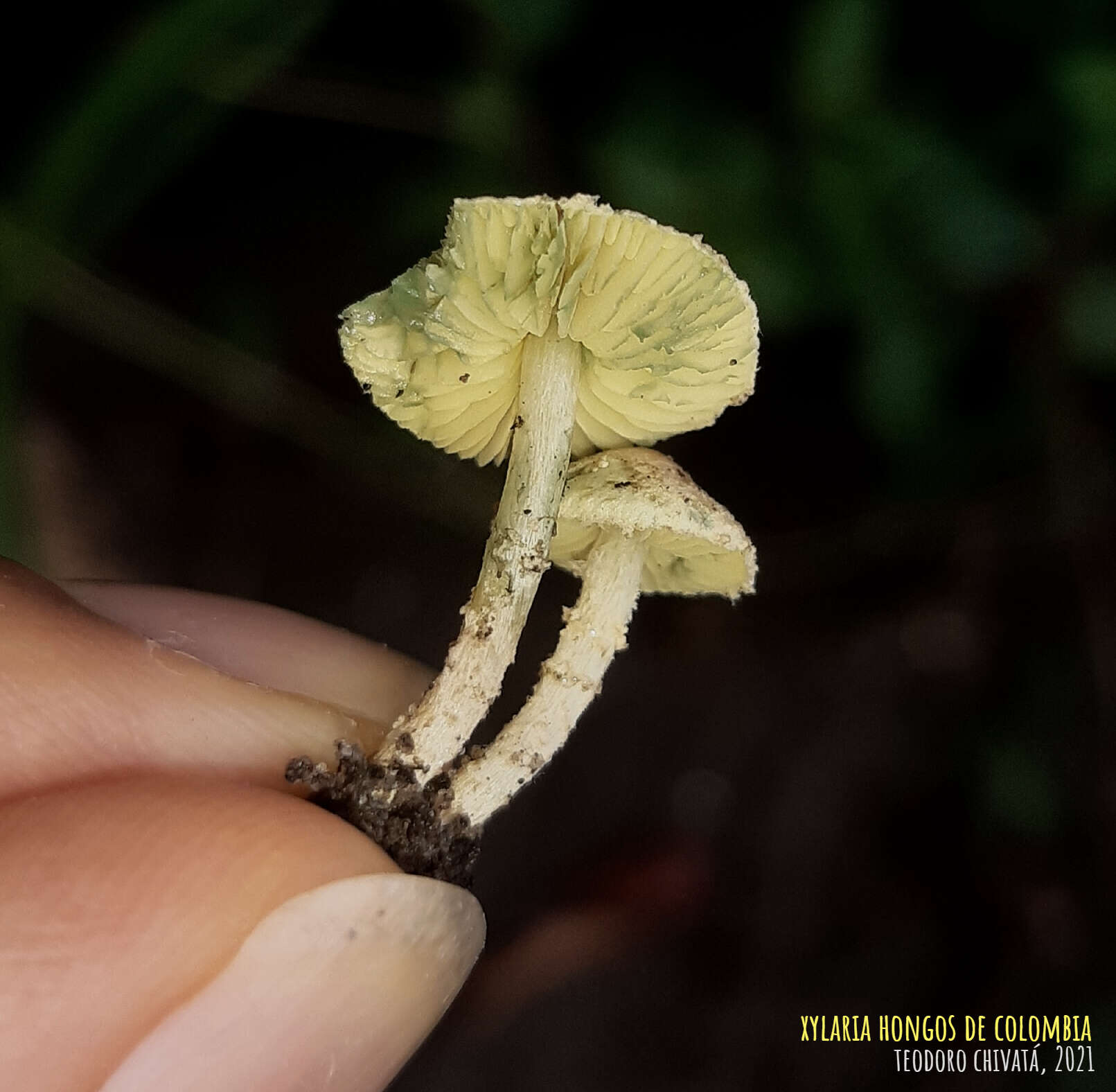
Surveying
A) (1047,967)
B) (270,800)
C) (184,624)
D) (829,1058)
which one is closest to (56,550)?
(184,624)

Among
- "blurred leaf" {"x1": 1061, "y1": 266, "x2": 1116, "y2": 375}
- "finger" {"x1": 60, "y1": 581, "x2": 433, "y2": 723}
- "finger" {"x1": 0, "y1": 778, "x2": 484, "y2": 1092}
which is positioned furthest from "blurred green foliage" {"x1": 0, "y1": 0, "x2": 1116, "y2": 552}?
"finger" {"x1": 0, "y1": 778, "x2": 484, "y2": 1092}

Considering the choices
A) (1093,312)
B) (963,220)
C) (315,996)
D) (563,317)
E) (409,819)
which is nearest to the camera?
(563,317)

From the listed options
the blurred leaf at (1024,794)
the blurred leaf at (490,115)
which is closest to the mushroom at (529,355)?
the blurred leaf at (490,115)

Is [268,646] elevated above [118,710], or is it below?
above

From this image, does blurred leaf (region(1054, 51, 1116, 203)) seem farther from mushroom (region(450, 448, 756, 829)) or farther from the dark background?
mushroom (region(450, 448, 756, 829))

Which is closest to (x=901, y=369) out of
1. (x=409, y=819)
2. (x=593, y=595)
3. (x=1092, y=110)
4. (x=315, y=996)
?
(x=1092, y=110)

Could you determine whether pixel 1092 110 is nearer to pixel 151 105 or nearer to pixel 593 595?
pixel 593 595

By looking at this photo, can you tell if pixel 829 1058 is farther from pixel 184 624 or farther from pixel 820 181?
pixel 820 181
